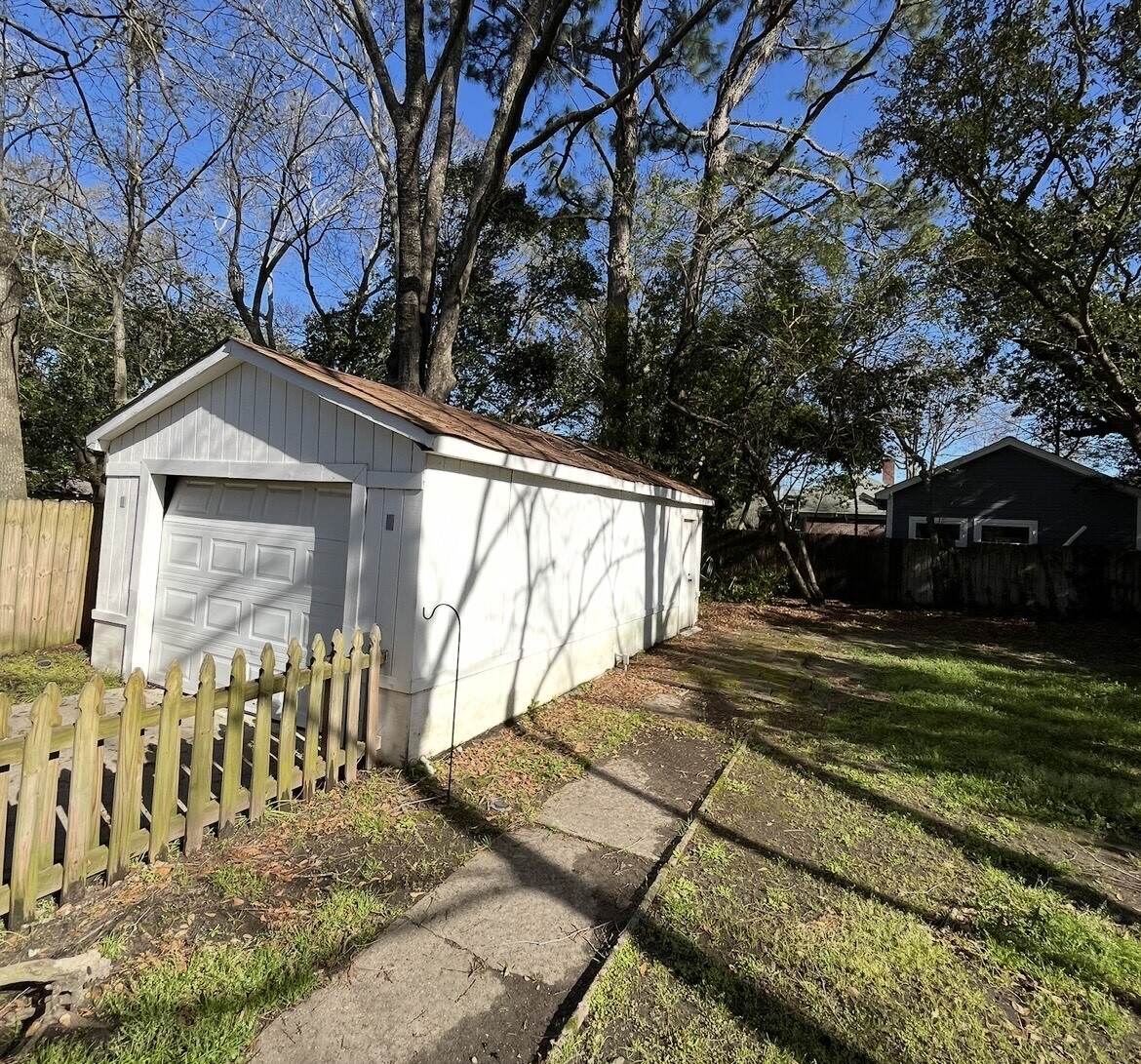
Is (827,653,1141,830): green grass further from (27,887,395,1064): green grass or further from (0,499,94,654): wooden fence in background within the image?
(0,499,94,654): wooden fence in background

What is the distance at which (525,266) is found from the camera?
1653cm

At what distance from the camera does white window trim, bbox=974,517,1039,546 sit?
17.5m

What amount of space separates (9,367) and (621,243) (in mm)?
12126

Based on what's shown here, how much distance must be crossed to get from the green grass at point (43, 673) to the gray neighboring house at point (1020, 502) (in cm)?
1815

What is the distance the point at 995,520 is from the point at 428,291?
1725cm

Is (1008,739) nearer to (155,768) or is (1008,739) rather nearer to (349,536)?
(349,536)

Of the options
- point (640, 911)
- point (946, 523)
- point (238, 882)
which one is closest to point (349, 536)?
point (238, 882)

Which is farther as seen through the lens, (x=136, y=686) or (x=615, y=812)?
(x=615, y=812)

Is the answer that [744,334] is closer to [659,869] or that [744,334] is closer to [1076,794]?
[1076,794]

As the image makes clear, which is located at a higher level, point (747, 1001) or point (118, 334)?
point (118, 334)

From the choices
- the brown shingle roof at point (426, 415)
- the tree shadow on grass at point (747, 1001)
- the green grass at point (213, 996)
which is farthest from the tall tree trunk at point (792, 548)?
the green grass at point (213, 996)

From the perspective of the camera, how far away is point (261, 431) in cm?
514

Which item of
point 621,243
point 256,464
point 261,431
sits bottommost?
point 256,464

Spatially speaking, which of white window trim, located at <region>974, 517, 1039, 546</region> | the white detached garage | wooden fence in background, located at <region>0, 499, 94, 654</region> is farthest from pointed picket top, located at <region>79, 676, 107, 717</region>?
white window trim, located at <region>974, 517, 1039, 546</region>
